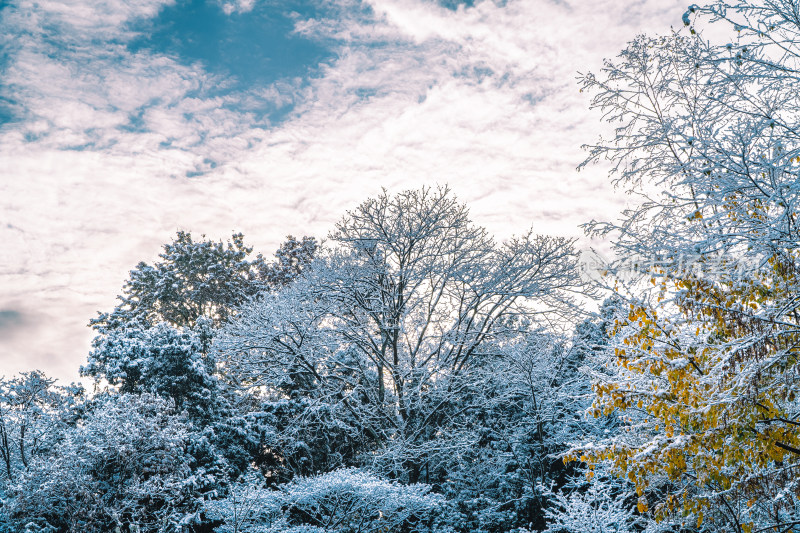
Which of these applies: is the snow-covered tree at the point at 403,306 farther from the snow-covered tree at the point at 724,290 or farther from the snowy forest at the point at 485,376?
the snow-covered tree at the point at 724,290

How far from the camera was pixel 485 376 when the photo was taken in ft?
44.0

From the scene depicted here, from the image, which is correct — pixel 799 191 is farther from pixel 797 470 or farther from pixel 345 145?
pixel 345 145

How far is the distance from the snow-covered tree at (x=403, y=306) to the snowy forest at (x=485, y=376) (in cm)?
6

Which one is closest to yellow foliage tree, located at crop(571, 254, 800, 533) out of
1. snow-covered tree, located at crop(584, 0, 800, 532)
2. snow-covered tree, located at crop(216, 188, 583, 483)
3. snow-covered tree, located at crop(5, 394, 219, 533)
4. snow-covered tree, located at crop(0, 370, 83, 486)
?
snow-covered tree, located at crop(584, 0, 800, 532)

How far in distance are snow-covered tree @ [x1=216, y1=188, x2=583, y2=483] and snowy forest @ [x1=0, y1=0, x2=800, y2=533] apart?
0.06m

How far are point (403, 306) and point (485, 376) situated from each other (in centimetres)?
282

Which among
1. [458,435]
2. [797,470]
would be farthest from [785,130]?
[458,435]

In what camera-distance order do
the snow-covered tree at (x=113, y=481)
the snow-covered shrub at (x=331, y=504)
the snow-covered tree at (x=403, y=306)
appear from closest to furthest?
the snow-covered shrub at (x=331, y=504) < the snow-covered tree at (x=113, y=481) < the snow-covered tree at (x=403, y=306)

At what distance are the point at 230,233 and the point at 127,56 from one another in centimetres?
1487

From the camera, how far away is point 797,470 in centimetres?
445

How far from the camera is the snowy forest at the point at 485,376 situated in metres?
4.08

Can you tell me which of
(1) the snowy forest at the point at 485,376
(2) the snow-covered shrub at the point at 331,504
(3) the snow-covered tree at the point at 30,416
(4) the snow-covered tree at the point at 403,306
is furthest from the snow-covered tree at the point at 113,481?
(4) the snow-covered tree at the point at 403,306

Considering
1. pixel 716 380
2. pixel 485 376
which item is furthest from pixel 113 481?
pixel 716 380

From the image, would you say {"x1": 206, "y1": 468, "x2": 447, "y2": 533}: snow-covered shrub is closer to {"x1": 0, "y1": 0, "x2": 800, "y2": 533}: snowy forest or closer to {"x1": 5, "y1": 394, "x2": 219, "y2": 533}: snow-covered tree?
{"x1": 0, "y1": 0, "x2": 800, "y2": 533}: snowy forest
